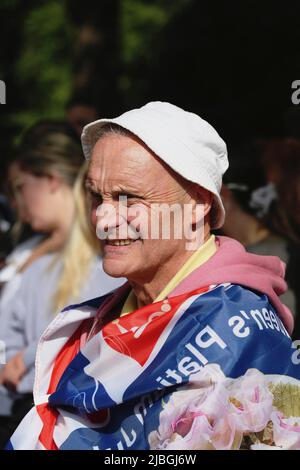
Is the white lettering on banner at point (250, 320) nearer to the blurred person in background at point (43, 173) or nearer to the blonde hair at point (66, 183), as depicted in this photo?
the blonde hair at point (66, 183)

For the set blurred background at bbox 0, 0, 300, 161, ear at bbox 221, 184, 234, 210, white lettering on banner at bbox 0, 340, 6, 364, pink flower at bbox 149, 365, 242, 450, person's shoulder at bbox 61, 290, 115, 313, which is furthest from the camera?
blurred background at bbox 0, 0, 300, 161

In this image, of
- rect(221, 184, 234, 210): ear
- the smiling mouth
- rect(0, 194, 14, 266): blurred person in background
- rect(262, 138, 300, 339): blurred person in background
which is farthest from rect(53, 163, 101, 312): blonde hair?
the smiling mouth

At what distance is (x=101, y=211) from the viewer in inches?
100

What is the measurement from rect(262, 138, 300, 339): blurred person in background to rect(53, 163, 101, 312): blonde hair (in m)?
0.84

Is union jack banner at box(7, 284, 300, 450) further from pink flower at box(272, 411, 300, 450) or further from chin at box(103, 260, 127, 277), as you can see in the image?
chin at box(103, 260, 127, 277)

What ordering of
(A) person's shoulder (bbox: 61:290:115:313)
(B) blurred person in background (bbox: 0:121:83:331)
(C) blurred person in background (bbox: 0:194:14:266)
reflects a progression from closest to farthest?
1. (A) person's shoulder (bbox: 61:290:115:313)
2. (B) blurred person in background (bbox: 0:121:83:331)
3. (C) blurred person in background (bbox: 0:194:14:266)

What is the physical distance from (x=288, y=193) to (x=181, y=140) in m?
1.59

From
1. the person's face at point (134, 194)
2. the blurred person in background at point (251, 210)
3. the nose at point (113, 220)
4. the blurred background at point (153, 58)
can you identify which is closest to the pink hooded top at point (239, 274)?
the person's face at point (134, 194)

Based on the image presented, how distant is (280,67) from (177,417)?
21.6ft

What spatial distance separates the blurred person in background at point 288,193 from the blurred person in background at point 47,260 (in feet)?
2.51

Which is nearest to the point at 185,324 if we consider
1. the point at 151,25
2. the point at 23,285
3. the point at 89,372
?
the point at 89,372

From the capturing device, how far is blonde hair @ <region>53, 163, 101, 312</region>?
13.3ft

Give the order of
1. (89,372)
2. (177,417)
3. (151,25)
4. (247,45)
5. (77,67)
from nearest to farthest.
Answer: (177,417), (89,372), (77,67), (247,45), (151,25)
